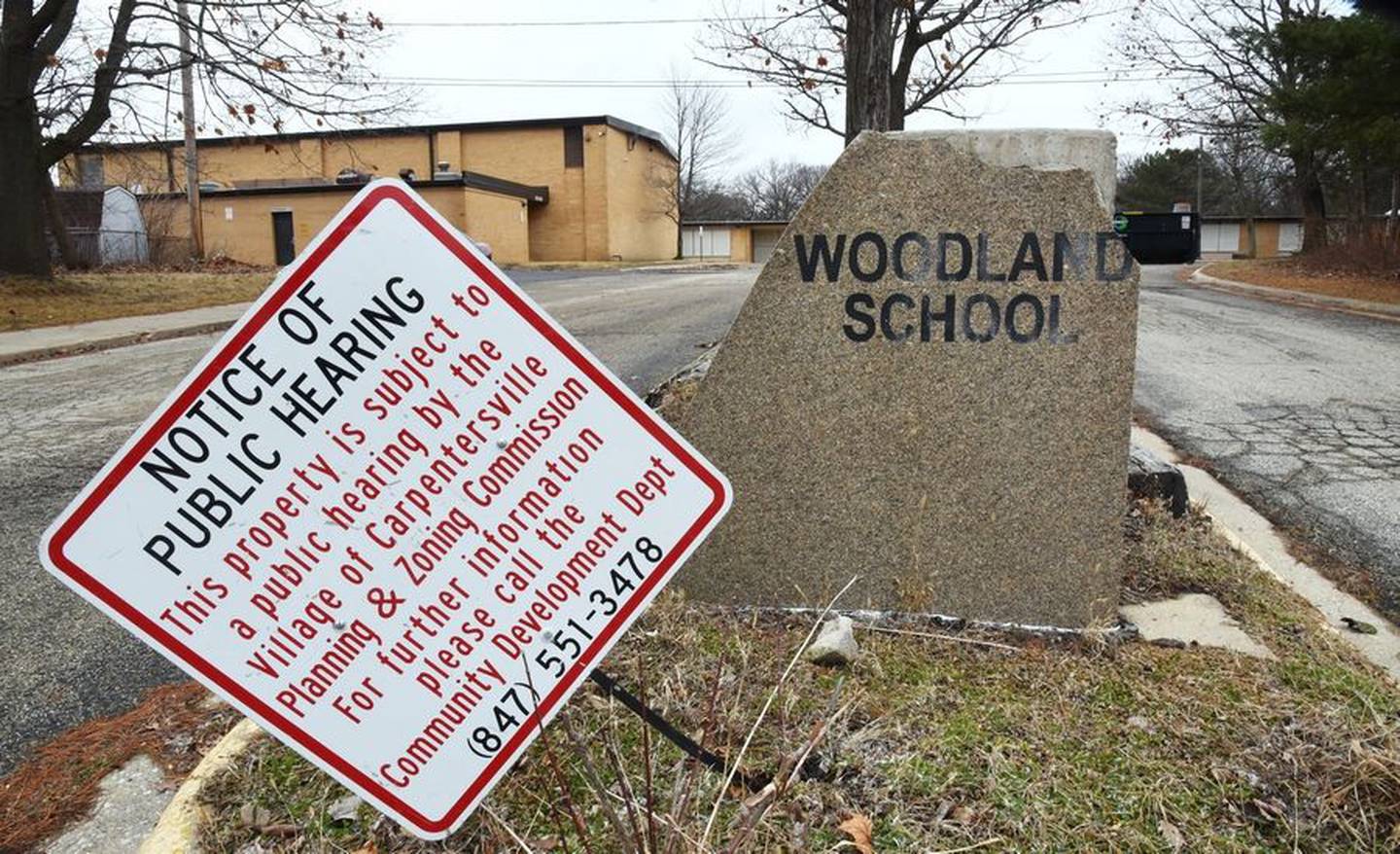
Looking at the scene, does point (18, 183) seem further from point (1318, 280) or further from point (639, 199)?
point (639, 199)

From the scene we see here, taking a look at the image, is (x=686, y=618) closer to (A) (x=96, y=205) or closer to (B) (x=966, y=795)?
(B) (x=966, y=795)

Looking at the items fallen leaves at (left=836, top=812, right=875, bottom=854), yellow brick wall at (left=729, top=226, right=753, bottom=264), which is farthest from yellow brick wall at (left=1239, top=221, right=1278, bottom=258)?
fallen leaves at (left=836, top=812, right=875, bottom=854)

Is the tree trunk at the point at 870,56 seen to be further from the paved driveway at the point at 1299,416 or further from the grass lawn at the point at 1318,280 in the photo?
the grass lawn at the point at 1318,280

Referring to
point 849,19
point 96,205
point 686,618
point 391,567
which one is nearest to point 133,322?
point 849,19

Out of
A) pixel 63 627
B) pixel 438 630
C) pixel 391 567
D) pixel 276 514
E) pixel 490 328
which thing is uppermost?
pixel 490 328

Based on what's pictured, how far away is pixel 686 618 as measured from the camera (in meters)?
3.13

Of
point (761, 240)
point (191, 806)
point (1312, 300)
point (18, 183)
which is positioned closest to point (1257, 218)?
point (761, 240)

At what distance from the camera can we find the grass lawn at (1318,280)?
17.5m

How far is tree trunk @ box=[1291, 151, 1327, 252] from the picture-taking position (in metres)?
29.3

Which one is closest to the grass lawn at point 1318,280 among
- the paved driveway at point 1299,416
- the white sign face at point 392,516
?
the paved driveway at point 1299,416

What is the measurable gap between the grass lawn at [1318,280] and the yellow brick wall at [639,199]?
28.1 metres

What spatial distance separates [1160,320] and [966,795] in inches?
516

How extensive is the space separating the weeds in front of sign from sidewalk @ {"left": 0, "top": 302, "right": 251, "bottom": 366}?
9382 millimetres

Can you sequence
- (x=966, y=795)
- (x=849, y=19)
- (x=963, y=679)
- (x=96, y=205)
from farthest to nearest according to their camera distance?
1. (x=96, y=205)
2. (x=849, y=19)
3. (x=963, y=679)
4. (x=966, y=795)
